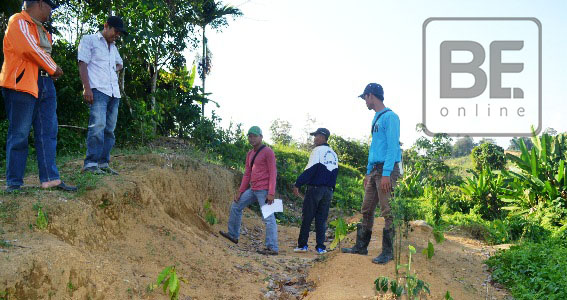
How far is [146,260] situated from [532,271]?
4.28 metres

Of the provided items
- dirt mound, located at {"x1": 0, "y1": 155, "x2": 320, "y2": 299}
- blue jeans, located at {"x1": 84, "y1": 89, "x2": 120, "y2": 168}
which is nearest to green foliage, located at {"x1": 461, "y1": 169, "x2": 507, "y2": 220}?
dirt mound, located at {"x1": 0, "y1": 155, "x2": 320, "y2": 299}

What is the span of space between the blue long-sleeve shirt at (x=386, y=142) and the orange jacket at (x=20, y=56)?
3451 millimetres

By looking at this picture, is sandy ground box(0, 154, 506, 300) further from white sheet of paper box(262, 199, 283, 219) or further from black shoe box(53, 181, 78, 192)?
white sheet of paper box(262, 199, 283, 219)

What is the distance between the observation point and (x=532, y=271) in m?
5.34

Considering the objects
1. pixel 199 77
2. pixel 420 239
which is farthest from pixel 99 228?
pixel 199 77

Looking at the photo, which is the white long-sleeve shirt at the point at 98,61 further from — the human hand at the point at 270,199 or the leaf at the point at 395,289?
the leaf at the point at 395,289

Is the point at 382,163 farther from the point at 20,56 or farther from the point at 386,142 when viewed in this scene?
the point at 20,56

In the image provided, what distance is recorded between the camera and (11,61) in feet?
14.0

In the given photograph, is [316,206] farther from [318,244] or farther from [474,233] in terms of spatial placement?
[474,233]

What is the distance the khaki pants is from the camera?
495cm

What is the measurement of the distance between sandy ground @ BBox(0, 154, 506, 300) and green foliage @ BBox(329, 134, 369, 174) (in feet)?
53.1

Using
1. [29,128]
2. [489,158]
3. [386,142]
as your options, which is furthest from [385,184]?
[489,158]

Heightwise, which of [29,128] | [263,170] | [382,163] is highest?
[29,128]

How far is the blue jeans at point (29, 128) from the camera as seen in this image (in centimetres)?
433
